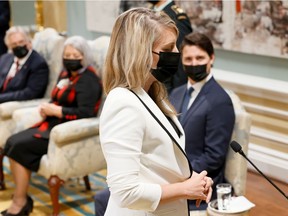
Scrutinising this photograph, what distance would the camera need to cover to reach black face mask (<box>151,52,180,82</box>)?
5.46ft

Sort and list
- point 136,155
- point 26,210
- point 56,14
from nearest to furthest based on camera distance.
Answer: point 136,155, point 26,210, point 56,14

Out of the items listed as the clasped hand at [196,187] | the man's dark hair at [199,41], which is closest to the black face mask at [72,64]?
the man's dark hair at [199,41]

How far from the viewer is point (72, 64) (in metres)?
3.96

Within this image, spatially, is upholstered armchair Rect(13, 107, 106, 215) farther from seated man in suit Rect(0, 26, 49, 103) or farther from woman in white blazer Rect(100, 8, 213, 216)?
woman in white blazer Rect(100, 8, 213, 216)

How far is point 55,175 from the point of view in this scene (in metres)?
3.72

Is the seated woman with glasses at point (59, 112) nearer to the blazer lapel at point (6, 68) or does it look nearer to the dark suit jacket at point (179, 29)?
the dark suit jacket at point (179, 29)

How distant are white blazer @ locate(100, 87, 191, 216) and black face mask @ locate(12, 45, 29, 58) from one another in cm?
314

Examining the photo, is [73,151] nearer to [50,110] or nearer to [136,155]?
[50,110]

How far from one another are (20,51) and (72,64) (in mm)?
844

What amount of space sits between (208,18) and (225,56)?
0.36 metres

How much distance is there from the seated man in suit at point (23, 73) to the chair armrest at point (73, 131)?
0.87 meters

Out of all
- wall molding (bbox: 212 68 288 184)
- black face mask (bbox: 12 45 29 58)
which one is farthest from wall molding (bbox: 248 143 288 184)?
black face mask (bbox: 12 45 29 58)

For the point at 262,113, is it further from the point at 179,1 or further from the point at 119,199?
the point at 119,199

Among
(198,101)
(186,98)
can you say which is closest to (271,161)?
(186,98)
